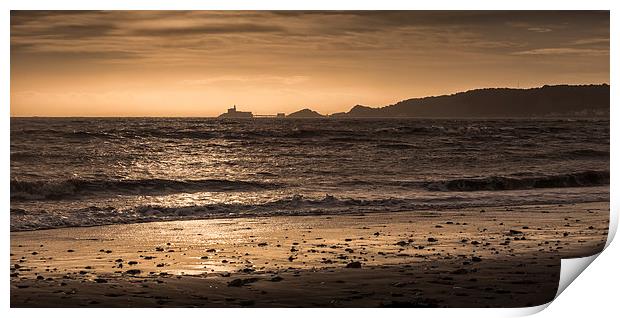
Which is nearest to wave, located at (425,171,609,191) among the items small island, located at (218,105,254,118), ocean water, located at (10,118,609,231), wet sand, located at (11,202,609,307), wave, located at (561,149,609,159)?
ocean water, located at (10,118,609,231)

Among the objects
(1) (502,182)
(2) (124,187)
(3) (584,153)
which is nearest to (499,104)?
(1) (502,182)

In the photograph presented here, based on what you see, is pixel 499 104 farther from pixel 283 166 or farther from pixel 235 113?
pixel 235 113

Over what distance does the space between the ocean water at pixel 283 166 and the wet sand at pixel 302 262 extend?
0.30 m

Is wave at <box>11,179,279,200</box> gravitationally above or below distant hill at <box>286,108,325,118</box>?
below

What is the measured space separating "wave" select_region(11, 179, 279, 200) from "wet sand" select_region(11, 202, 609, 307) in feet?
0.96

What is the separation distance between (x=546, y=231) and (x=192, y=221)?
2582mm

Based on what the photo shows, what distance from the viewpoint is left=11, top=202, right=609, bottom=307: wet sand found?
5566mm

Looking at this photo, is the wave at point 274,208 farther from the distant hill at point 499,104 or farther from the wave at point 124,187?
the distant hill at point 499,104

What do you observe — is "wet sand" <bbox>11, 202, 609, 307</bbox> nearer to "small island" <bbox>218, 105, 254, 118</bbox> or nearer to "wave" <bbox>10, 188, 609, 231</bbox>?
"wave" <bbox>10, 188, 609, 231</bbox>

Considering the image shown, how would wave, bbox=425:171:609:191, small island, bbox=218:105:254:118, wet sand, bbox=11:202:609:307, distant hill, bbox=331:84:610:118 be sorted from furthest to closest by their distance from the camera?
wave, bbox=425:171:609:191 < distant hill, bbox=331:84:610:118 < small island, bbox=218:105:254:118 < wet sand, bbox=11:202:609:307

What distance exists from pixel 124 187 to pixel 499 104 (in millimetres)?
2855

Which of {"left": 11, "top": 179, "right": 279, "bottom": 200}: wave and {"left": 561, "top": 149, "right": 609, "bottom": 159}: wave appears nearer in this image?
{"left": 11, "top": 179, "right": 279, "bottom": 200}: wave

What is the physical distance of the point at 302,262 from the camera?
606 cm

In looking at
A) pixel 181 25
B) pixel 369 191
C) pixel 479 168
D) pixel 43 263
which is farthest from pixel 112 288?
pixel 479 168
